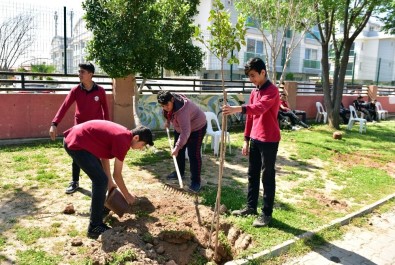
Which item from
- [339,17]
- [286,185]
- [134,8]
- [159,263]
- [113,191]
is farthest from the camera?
[339,17]

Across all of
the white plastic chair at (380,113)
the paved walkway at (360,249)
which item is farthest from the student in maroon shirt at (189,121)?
the white plastic chair at (380,113)

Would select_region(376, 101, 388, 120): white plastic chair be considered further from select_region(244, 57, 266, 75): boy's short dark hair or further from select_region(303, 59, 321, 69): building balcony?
select_region(244, 57, 266, 75): boy's short dark hair

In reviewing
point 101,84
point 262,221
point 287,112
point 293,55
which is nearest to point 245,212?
point 262,221

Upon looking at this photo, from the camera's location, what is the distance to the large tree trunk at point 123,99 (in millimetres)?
9406

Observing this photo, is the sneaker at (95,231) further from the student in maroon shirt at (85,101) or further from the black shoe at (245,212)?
the black shoe at (245,212)

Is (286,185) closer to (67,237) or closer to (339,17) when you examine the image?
(67,237)

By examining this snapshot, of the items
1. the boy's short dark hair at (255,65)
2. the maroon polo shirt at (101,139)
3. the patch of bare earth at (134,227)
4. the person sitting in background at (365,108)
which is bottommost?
the patch of bare earth at (134,227)

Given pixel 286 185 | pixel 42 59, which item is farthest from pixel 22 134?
pixel 286 185

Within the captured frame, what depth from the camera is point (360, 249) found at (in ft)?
13.4

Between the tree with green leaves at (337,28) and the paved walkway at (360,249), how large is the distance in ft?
28.6

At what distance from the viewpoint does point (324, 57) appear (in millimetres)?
13469

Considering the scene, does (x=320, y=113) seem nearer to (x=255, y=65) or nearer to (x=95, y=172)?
(x=255, y=65)

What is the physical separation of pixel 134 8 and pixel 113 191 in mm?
4415

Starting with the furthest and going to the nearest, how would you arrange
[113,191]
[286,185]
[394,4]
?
[394,4] → [286,185] → [113,191]
